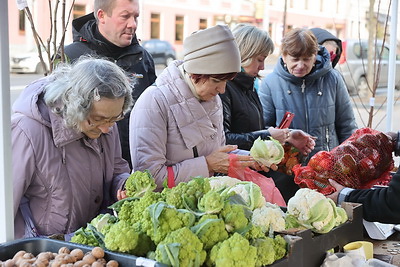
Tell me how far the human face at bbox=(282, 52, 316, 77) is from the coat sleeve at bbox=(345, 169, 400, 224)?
4.77ft

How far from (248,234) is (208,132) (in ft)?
3.22

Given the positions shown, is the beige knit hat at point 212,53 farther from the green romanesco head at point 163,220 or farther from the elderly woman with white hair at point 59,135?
the green romanesco head at point 163,220

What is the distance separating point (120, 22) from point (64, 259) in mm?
1884

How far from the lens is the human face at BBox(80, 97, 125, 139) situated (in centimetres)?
215

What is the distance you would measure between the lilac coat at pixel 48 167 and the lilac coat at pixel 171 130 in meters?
0.26

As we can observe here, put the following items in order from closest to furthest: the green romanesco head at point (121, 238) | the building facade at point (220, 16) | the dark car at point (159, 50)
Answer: the green romanesco head at point (121, 238) < the dark car at point (159, 50) < the building facade at point (220, 16)

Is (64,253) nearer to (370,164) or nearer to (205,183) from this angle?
(205,183)

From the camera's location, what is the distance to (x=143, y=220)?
1.73 meters

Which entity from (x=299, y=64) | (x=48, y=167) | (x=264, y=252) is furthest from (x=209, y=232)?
(x=299, y=64)

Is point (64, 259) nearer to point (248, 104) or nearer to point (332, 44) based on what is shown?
point (248, 104)

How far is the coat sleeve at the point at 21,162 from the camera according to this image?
207cm

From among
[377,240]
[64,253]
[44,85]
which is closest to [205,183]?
[64,253]

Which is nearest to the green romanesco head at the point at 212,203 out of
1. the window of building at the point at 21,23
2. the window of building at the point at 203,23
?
the window of building at the point at 21,23

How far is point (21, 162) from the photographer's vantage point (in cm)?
208
